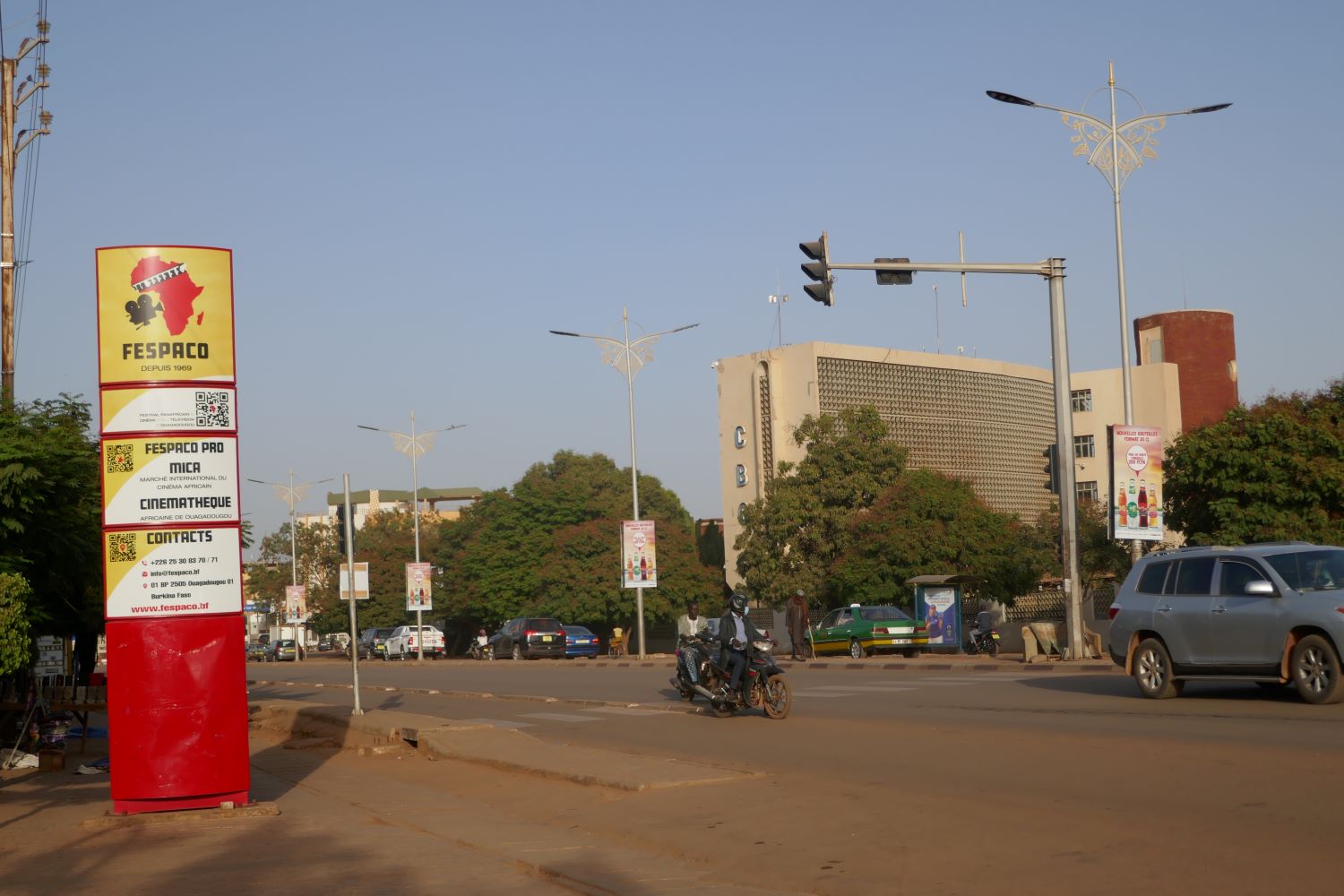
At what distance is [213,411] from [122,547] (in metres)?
1.30

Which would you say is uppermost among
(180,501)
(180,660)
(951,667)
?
(180,501)

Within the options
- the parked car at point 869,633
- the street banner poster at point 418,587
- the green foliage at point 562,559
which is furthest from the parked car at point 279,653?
the parked car at point 869,633

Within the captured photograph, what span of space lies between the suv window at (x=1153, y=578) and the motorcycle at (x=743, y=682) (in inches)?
190

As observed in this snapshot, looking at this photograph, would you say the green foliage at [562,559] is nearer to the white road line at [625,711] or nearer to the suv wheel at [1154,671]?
the white road line at [625,711]

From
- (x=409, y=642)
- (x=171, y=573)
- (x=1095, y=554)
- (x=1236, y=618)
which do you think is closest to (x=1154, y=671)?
(x=1236, y=618)

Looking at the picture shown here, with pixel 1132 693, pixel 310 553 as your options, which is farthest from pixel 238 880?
pixel 310 553

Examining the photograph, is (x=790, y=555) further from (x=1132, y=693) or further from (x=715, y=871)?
(x=715, y=871)

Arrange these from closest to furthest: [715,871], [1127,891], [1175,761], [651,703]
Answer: [1127,891] → [715,871] → [1175,761] → [651,703]

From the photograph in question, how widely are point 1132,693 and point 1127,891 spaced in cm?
1245

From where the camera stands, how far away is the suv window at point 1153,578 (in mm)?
17672

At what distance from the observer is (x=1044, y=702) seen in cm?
1833

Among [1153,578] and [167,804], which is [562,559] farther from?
[167,804]

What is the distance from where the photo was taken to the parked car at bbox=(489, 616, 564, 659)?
50656 millimetres

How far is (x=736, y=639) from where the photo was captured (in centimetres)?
1859
